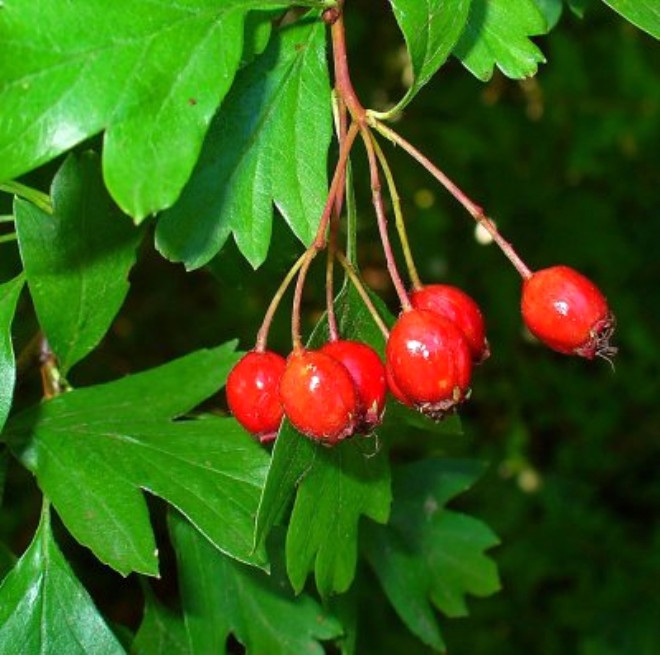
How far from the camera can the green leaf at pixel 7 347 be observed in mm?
1231

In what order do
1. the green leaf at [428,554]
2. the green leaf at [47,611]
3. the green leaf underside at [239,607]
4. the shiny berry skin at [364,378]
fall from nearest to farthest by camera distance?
the shiny berry skin at [364,378] → the green leaf at [47,611] → the green leaf underside at [239,607] → the green leaf at [428,554]

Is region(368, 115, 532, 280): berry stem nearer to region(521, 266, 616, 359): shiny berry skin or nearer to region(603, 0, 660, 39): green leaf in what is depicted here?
region(521, 266, 616, 359): shiny berry skin

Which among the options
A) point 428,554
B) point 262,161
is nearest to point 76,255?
point 262,161

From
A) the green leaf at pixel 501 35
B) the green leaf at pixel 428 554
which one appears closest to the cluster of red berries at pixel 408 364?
the green leaf at pixel 501 35

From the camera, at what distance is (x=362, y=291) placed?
3.87ft

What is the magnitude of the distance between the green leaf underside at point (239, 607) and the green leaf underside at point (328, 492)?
7.3 inches

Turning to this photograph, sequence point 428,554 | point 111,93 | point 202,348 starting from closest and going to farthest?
point 111,93 < point 202,348 < point 428,554

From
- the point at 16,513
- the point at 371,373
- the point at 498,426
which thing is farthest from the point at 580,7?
the point at 498,426

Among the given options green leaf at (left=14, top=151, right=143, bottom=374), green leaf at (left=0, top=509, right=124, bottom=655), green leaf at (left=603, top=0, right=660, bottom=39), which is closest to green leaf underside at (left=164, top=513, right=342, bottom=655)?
green leaf at (left=0, top=509, right=124, bottom=655)

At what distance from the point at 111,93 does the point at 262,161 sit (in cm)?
23

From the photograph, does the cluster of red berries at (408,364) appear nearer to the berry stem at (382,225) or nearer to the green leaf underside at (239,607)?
the berry stem at (382,225)

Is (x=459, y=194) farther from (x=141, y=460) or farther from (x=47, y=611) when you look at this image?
(x=47, y=611)

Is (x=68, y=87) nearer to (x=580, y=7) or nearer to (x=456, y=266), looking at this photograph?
(x=580, y=7)

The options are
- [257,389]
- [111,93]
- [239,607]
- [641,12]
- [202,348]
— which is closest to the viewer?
[111,93]
